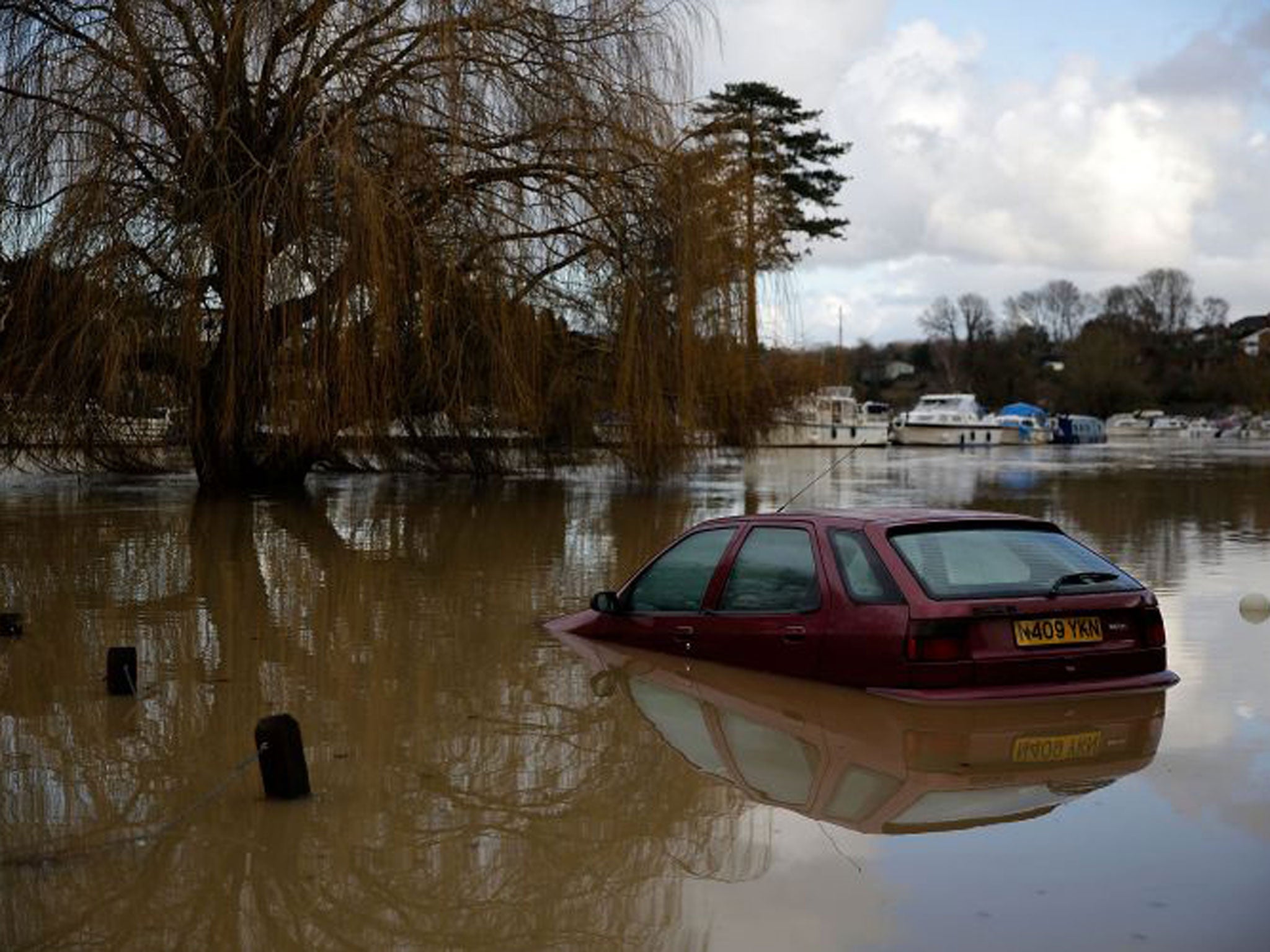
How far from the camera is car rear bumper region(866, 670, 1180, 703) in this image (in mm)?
8055

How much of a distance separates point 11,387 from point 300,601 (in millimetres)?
10457

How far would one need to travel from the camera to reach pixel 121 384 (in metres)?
21.5

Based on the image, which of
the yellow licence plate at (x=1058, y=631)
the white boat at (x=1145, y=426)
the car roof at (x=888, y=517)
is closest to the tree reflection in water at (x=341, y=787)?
the car roof at (x=888, y=517)

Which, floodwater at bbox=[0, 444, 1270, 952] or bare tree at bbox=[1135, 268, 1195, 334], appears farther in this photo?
bare tree at bbox=[1135, 268, 1195, 334]

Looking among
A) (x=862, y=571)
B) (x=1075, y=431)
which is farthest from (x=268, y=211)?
Answer: (x=1075, y=431)

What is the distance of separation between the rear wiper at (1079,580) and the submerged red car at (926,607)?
0.01m

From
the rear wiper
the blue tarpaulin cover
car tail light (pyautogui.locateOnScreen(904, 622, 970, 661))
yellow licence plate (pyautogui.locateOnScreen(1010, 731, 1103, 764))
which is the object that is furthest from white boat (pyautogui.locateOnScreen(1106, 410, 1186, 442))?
yellow licence plate (pyautogui.locateOnScreen(1010, 731, 1103, 764))

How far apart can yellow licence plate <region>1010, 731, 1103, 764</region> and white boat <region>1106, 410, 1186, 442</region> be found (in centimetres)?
9332

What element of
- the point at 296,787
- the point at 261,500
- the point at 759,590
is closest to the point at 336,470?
the point at 261,500

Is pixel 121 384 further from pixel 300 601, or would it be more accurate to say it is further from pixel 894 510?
pixel 894 510

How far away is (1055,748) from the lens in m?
7.44

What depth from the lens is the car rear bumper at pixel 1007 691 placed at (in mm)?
8055

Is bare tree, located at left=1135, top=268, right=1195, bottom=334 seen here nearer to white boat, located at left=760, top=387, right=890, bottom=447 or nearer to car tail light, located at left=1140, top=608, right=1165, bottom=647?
white boat, located at left=760, top=387, right=890, bottom=447

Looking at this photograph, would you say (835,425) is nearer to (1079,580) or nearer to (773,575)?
(773,575)
